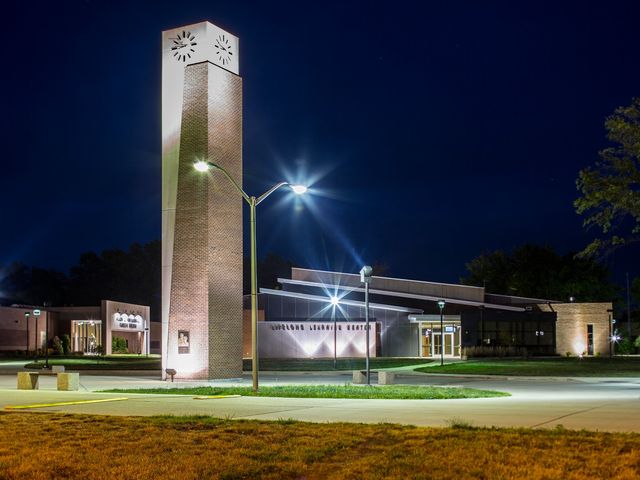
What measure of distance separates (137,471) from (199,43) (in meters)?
27.3

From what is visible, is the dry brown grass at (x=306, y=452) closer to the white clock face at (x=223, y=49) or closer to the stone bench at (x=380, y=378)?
the stone bench at (x=380, y=378)

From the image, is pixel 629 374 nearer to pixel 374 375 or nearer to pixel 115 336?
pixel 374 375

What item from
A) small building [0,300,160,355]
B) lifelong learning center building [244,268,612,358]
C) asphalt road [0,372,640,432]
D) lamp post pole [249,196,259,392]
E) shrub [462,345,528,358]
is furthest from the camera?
small building [0,300,160,355]

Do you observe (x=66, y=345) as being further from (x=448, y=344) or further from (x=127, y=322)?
(x=448, y=344)

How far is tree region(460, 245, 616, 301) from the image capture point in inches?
3984

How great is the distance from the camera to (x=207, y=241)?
33812 millimetres

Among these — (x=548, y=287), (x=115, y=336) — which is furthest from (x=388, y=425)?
(x=548, y=287)

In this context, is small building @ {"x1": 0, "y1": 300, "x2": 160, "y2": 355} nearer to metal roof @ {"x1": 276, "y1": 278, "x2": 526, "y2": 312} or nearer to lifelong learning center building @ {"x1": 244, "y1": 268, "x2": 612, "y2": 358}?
metal roof @ {"x1": 276, "y1": 278, "x2": 526, "y2": 312}

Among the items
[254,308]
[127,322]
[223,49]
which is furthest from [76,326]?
[254,308]

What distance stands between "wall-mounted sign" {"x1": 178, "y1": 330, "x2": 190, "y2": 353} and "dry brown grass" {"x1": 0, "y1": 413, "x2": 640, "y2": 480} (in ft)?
63.5

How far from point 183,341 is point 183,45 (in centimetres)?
1241

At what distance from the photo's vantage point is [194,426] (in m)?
14.7

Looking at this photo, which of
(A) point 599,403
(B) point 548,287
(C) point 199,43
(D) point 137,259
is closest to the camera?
(A) point 599,403

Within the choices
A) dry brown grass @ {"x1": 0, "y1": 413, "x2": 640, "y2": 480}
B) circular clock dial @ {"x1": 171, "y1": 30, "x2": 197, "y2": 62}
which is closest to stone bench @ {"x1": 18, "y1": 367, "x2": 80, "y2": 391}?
Answer: dry brown grass @ {"x1": 0, "y1": 413, "x2": 640, "y2": 480}
